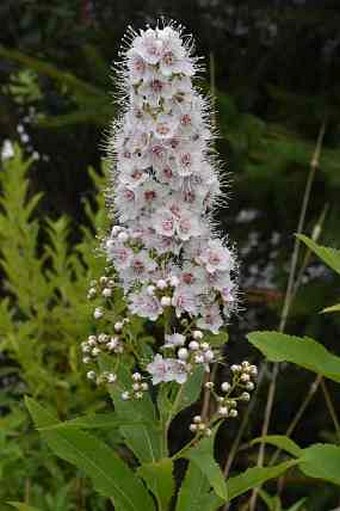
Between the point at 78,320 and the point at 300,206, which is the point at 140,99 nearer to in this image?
the point at 78,320

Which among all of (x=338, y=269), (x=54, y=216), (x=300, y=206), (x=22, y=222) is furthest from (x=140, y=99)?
(x=54, y=216)

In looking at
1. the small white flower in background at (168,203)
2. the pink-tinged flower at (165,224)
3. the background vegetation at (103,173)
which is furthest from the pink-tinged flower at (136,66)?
the background vegetation at (103,173)

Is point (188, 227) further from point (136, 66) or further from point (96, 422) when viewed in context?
point (96, 422)

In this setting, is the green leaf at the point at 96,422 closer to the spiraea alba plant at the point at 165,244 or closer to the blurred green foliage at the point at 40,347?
the spiraea alba plant at the point at 165,244

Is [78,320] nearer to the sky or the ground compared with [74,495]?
nearer to the sky

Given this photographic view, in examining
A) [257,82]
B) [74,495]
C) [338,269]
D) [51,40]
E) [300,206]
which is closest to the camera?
[338,269]

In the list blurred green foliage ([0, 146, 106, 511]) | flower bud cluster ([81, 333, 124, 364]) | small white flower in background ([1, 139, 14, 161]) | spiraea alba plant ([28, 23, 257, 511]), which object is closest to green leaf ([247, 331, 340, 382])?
spiraea alba plant ([28, 23, 257, 511])

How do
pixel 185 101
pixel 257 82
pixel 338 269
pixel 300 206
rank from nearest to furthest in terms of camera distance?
pixel 185 101, pixel 338 269, pixel 300 206, pixel 257 82
